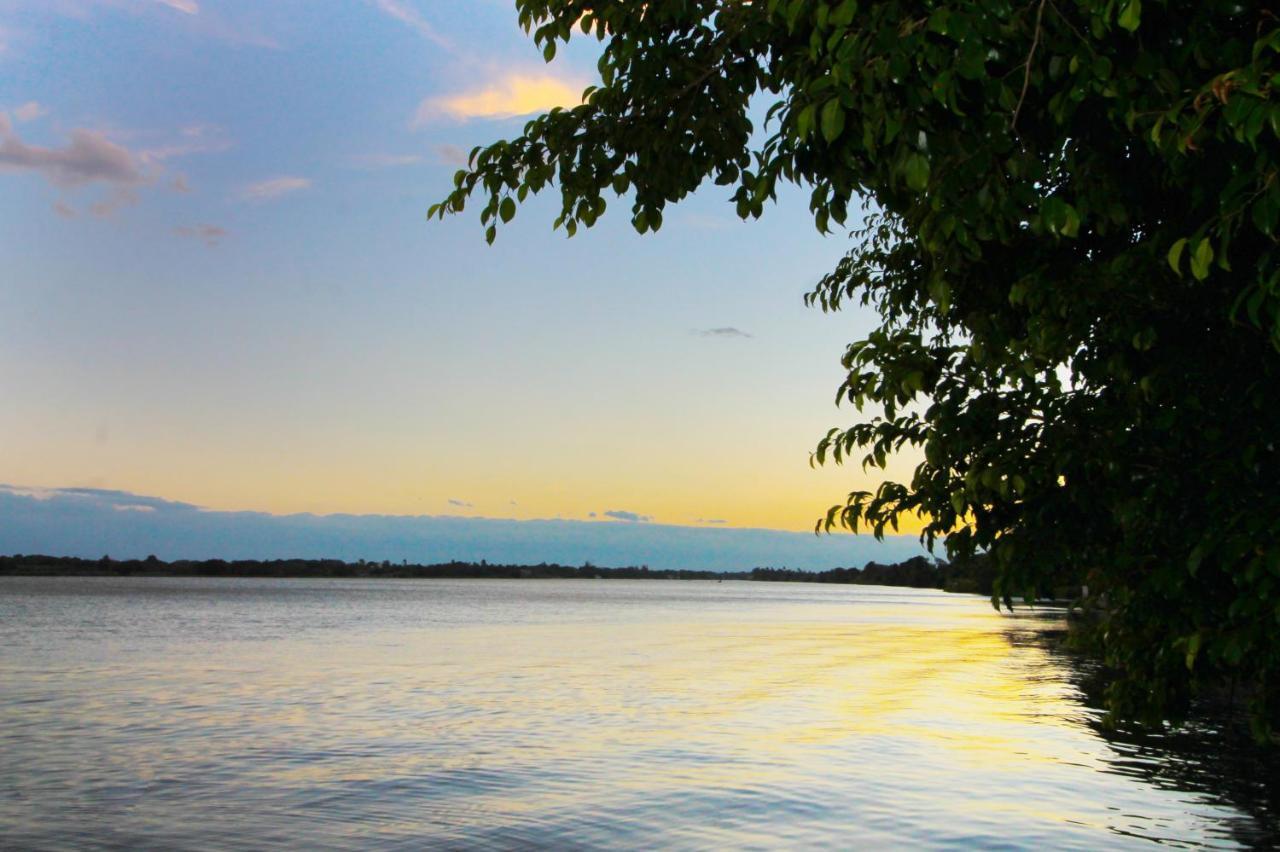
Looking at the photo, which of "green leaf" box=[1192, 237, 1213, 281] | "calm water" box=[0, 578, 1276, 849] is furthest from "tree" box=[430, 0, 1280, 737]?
"calm water" box=[0, 578, 1276, 849]

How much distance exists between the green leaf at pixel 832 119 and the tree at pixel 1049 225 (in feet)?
0.05

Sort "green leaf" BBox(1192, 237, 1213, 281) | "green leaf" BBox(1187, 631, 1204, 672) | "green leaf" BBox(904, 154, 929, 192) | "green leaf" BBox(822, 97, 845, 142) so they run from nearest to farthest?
"green leaf" BBox(1192, 237, 1213, 281) < "green leaf" BBox(822, 97, 845, 142) < "green leaf" BBox(904, 154, 929, 192) < "green leaf" BBox(1187, 631, 1204, 672)

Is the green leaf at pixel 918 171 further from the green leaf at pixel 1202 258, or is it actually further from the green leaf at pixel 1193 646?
the green leaf at pixel 1193 646

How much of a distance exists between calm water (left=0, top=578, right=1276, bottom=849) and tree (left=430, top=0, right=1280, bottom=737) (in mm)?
7700

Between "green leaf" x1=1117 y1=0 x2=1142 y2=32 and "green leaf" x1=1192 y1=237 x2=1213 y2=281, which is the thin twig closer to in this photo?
"green leaf" x1=1117 y1=0 x2=1142 y2=32

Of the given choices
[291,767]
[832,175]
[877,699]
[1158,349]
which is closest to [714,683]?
[877,699]

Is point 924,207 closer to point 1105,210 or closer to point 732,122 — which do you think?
point 1105,210

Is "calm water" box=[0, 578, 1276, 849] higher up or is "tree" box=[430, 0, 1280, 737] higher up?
"tree" box=[430, 0, 1280, 737]

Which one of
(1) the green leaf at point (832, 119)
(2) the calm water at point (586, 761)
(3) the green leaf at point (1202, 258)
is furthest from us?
(2) the calm water at point (586, 761)

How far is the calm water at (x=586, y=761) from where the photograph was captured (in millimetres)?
17125

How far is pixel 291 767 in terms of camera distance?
22.9 metres

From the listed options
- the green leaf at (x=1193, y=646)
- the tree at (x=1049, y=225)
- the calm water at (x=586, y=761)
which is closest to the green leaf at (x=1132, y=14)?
the tree at (x=1049, y=225)

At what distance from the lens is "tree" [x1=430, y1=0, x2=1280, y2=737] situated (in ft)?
19.1

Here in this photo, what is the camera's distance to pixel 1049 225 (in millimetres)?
6023
